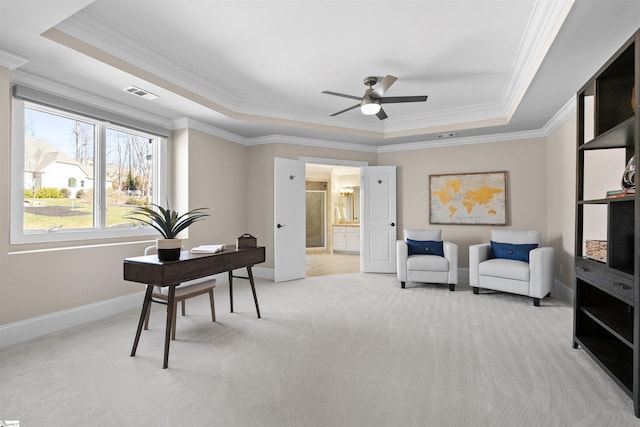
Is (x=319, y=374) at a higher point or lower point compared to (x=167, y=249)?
lower

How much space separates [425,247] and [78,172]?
4542 mm

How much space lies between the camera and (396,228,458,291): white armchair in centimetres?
462

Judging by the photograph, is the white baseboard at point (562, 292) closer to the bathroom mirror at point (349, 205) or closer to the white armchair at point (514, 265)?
the white armchair at point (514, 265)

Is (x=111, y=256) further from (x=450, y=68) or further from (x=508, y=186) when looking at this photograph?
(x=508, y=186)

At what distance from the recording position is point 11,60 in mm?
2676

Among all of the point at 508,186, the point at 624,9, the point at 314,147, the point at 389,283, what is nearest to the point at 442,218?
the point at 508,186

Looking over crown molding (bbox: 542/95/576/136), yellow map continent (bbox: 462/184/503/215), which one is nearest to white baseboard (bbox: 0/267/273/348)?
yellow map continent (bbox: 462/184/503/215)

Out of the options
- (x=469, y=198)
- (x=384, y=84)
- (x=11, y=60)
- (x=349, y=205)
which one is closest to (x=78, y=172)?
(x=11, y=60)

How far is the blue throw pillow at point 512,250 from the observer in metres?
4.31

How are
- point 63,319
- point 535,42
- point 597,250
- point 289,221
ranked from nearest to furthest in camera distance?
point 597,250
point 535,42
point 63,319
point 289,221

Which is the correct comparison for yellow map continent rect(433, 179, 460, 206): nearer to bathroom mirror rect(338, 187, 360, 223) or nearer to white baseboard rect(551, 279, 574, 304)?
white baseboard rect(551, 279, 574, 304)

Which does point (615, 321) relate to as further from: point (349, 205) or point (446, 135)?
point (349, 205)

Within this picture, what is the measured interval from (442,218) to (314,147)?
100 inches

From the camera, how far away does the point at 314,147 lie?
229 inches
